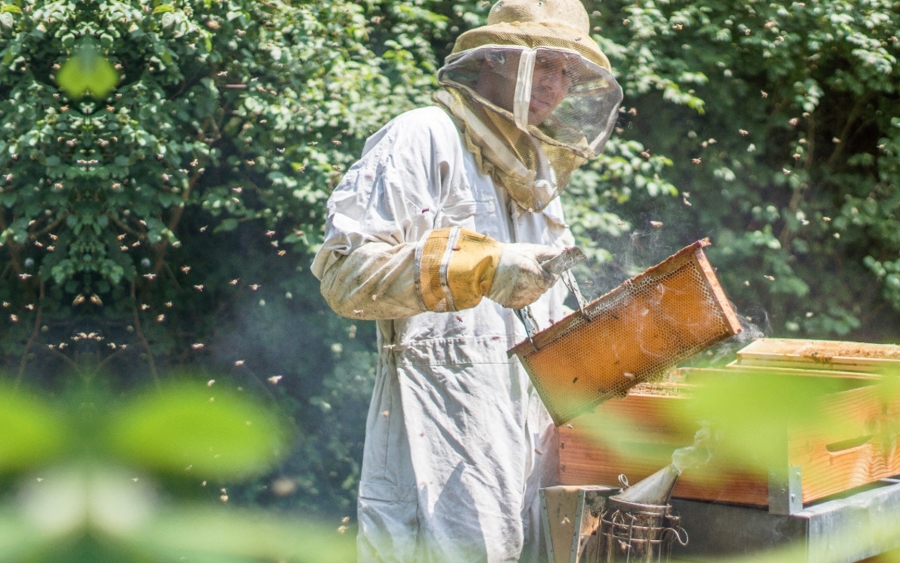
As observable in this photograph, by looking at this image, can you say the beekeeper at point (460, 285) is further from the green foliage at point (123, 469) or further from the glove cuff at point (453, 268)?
the green foliage at point (123, 469)

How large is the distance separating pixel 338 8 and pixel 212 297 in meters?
1.64

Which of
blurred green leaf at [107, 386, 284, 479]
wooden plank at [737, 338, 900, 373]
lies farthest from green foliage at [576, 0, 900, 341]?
blurred green leaf at [107, 386, 284, 479]

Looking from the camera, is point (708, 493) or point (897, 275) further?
point (897, 275)

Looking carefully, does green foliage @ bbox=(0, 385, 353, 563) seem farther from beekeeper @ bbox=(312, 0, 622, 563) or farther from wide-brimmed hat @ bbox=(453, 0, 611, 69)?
wide-brimmed hat @ bbox=(453, 0, 611, 69)

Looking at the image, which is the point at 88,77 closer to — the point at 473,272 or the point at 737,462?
the point at 473,272

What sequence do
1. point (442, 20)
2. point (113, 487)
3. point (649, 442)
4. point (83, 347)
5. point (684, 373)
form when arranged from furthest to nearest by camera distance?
point (442, 20) < point (684, 373) < point (649, 442) < point (83, 347) < point (113, 487)

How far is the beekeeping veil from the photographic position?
2.02 metres

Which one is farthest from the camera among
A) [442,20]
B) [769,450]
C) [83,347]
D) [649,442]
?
[442,20]

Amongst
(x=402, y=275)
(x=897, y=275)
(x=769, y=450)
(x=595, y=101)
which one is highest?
(x=769, y=450)

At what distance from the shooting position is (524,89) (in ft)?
6.64

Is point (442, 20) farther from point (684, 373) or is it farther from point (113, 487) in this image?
point (113, 487)

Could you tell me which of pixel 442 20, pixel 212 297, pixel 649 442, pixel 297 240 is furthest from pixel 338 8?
pixel 649 442

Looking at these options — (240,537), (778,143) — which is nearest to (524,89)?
(240,537)

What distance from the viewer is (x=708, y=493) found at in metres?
1.87
